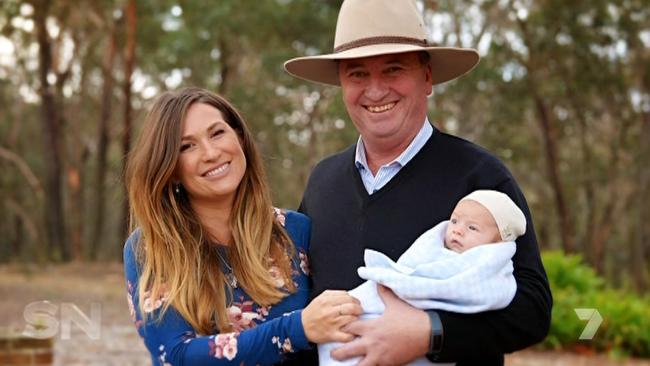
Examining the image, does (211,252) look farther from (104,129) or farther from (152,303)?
(104,129)

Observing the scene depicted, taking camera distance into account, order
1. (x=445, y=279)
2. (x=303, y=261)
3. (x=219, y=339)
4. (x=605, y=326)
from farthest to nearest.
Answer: (x=605, y=326)
(x=303, y=261)
(x=219, y=339)
(x=445, y=279)

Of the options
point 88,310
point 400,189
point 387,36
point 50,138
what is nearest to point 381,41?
point 387,36


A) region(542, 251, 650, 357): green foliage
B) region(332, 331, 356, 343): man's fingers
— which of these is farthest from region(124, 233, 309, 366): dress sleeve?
region(542, 251, 650, 357): green foliage

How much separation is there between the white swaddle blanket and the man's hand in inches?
1.2

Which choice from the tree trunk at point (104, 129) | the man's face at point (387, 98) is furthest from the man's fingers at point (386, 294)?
the tree trunk at point (104, 129)

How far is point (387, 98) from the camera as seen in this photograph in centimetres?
308

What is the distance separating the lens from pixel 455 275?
8.50 feet

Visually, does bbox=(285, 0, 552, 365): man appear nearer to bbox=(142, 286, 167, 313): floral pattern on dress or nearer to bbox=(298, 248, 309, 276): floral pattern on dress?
bbox=(298, 248, 309, 276): floral pattern on dress

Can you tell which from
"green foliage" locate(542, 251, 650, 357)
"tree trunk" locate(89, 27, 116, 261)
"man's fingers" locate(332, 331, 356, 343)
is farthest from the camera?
"tree trunk" locate(89, 27, 116, 261)

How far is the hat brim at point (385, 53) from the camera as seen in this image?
10.0ft

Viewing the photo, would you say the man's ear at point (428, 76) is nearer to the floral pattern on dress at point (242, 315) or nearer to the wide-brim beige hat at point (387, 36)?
the wide-brim beige hat at point (387, 36)

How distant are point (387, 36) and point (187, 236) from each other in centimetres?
94

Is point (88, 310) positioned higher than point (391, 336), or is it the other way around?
point (391, 336)

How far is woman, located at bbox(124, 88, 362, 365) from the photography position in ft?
9.18
